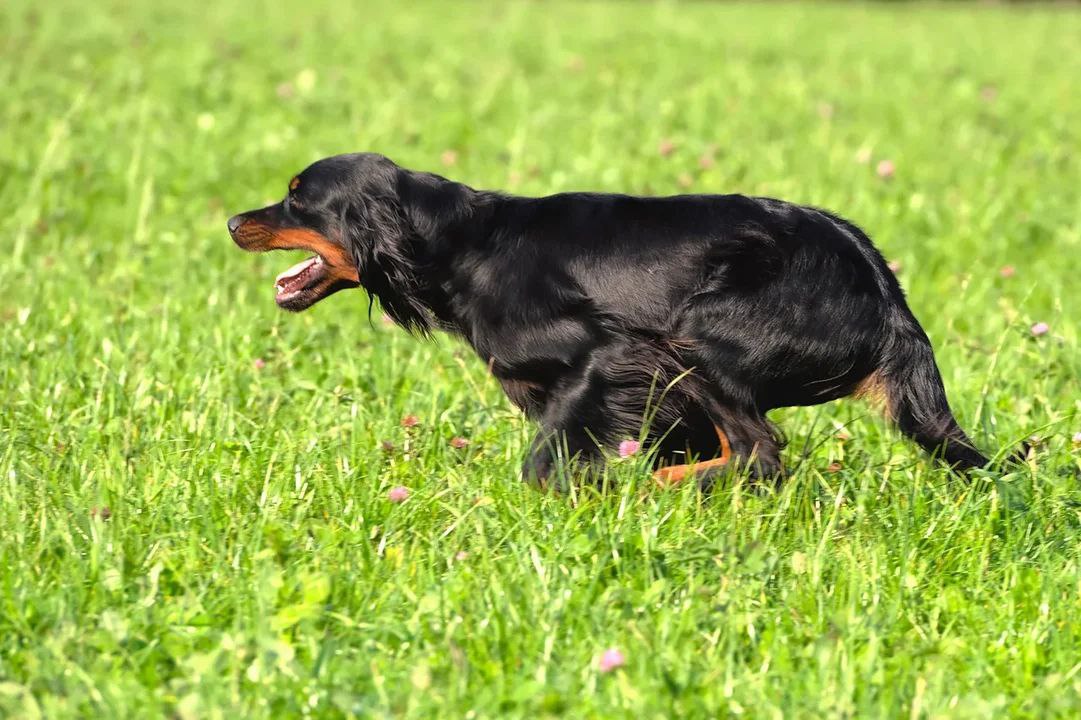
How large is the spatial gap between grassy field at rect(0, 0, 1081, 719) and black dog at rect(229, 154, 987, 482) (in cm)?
18

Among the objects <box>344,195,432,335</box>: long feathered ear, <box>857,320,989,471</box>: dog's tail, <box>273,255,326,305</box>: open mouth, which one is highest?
<box>344,195,432,335</box>: long feathered ear

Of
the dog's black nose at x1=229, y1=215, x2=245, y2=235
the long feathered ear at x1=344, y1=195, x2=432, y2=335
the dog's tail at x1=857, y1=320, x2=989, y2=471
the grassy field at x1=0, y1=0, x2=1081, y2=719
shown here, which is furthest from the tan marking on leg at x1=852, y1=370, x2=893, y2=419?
the dog's black nose at x1=229, y1=215, x2=245, y2=235

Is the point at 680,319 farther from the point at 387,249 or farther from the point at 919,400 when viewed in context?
the point at 387,249

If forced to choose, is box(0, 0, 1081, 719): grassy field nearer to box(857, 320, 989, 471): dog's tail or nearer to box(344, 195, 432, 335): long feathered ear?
box(857, 320, 989, 471): dog's tail

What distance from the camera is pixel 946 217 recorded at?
278 inches

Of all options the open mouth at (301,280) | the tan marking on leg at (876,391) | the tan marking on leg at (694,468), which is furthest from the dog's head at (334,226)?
the tan marking on leg at (876,391)

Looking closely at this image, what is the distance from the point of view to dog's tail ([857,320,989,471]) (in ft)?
11.7

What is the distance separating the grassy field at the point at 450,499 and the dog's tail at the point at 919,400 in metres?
0.08

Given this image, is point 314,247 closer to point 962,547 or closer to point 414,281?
A: point 414,281

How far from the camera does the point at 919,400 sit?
3566 millimetres

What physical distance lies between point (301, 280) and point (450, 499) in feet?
3.27

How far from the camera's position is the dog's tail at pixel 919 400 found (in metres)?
3.56

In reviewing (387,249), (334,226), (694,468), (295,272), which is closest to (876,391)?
(694,468)

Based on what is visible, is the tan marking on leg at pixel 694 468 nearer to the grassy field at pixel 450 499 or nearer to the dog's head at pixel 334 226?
the grassy field at pixel 450 499
